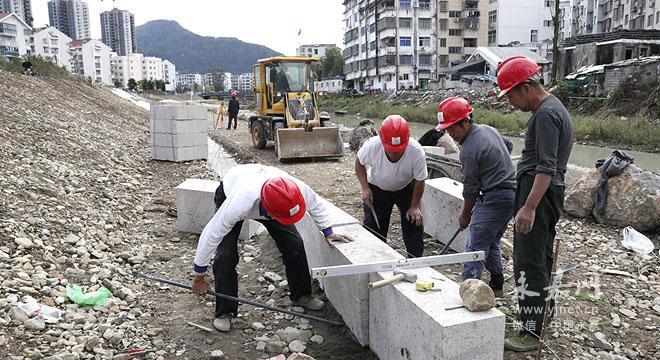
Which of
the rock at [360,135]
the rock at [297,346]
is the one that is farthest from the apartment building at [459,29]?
the rock at [297,346]

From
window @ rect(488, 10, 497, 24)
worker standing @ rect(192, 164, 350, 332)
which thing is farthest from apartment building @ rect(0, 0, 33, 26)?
worker standing @ rect(192, 164, 350, 332)

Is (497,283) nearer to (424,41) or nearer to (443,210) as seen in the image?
(443,210)

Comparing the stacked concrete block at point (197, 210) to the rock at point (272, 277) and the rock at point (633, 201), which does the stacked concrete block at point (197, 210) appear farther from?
the rock at point (633, 201)

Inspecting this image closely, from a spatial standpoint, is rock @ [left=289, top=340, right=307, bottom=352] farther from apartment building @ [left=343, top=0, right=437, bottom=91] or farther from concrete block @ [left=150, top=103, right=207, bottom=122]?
apartment building @ [left=343, top=0, right=437, bottom=91]

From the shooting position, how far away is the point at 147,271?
15.2ft

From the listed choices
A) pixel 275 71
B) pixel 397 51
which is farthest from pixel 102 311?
pixel 397 51

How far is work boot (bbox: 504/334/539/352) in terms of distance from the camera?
126 inches

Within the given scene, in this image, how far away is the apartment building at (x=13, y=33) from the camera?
59.6 metres

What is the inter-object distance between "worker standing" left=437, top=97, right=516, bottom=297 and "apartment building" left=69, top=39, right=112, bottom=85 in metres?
92.5

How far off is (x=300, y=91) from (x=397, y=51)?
41.2m

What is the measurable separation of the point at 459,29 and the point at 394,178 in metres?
55.8

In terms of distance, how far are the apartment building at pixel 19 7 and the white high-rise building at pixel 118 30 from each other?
48.2m

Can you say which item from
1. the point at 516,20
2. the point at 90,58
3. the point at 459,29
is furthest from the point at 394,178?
the point at 90,58

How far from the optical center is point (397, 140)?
3938mm
